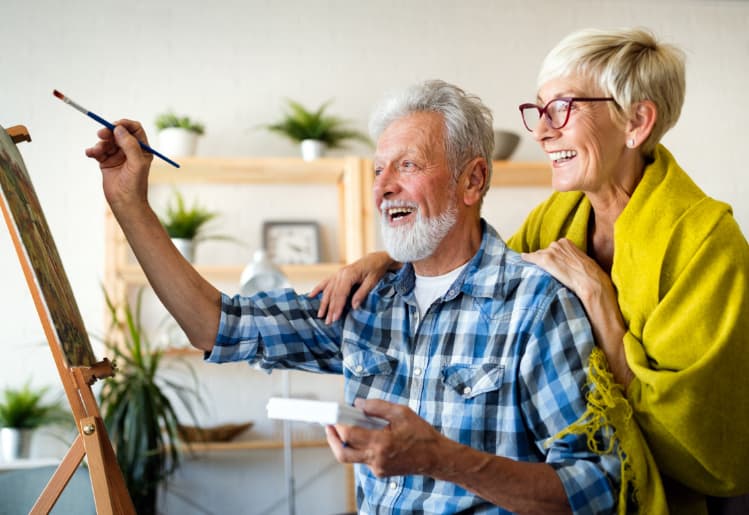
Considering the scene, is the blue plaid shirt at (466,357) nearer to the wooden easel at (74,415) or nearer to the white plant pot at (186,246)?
the wooden easel at (74,415)

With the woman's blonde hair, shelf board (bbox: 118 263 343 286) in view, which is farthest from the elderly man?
shelf board (bbox: 118 263 343 286)

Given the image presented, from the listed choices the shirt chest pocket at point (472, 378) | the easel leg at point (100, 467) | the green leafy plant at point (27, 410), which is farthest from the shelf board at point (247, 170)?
the easel leg at point (100, 467)

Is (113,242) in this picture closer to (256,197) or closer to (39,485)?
(256,197)

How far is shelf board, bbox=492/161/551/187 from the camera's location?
3975 millimetres

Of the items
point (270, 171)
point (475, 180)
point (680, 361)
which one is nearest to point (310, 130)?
point (270, 171)

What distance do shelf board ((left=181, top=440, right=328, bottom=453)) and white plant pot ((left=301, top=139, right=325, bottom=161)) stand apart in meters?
1.38

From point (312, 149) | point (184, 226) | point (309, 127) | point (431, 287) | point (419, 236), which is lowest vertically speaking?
point (431, 287)

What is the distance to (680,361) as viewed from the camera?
146cm

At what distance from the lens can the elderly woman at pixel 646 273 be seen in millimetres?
1460

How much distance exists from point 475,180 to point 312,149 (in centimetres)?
215

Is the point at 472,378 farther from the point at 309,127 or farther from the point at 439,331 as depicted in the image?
the point at 309,127

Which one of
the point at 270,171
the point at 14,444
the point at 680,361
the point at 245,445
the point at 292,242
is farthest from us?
the point at 292,242

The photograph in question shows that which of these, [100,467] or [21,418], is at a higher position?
A: [100,467]

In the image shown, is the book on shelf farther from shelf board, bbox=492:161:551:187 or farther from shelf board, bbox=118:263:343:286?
shelf board, bbox=492:161:551:187
